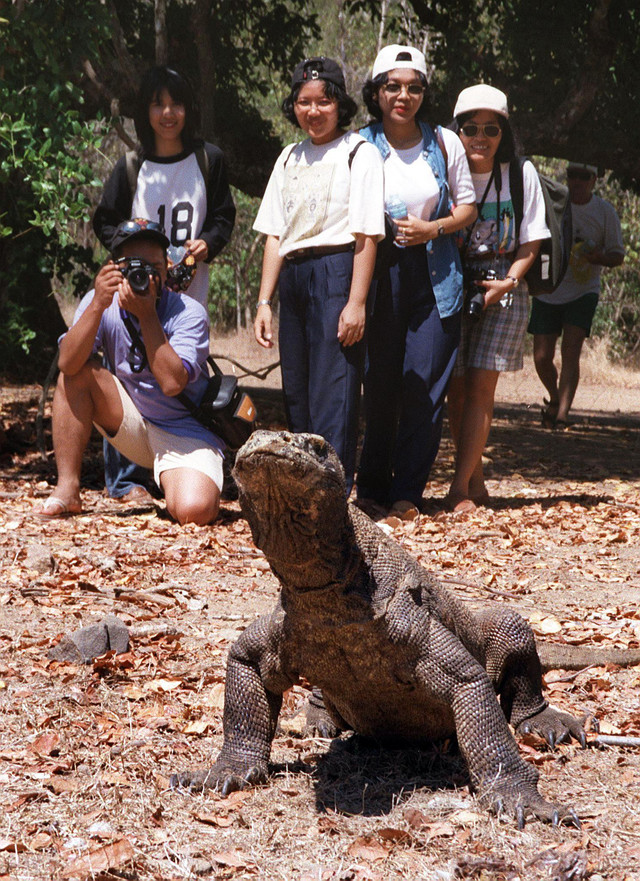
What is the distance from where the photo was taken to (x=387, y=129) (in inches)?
250

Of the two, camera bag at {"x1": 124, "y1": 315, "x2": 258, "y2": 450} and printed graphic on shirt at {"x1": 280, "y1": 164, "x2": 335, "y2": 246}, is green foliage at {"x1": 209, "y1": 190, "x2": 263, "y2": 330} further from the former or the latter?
printed graphic on shirt at {"x1": 280, "y1": 164, "x2": 335, "y2": 246}

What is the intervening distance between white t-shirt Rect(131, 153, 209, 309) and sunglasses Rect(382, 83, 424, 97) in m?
1.28

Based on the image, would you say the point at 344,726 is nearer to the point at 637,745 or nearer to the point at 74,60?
the point at 637,745

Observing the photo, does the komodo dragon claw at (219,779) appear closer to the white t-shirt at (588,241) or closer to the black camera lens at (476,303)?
the black camera lens at (476,303)

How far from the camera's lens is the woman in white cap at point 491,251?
6500 millimetres

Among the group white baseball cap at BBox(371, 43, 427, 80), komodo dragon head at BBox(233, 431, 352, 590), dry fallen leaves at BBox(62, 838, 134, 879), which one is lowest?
dry fallen leaves at BBox(62, 838, 134, 879)

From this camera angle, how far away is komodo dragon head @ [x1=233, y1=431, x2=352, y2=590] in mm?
2428

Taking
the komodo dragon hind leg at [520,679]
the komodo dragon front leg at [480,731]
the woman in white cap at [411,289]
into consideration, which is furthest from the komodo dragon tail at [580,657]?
the woman in white cap at [411,289]

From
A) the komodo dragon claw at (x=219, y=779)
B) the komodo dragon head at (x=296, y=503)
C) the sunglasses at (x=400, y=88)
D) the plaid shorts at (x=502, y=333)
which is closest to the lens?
the komodo dragon head at (x=296, y=503)

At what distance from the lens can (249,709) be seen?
3045 millimetres

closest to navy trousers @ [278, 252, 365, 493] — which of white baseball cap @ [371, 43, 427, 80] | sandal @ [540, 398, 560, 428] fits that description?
white baseball cap @ [371, 43, 427, 80]

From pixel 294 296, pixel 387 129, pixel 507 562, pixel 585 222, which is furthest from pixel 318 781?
pixel 585 222

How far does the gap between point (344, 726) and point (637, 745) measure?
859mm

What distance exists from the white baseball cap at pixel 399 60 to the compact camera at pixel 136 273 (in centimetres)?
167
